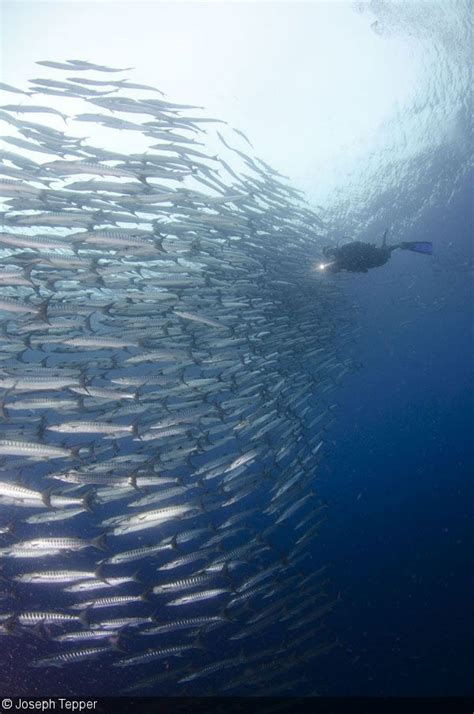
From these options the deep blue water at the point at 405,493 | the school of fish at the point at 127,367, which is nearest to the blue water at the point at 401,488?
the deep blue water at the point at 405,493

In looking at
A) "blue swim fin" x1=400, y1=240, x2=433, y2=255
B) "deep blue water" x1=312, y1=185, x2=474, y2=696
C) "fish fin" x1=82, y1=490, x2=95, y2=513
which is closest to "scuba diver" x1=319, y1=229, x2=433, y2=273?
"blue swim fin" x1=400, y1=240, x2=433, y2=255

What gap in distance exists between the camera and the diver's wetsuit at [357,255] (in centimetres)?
870

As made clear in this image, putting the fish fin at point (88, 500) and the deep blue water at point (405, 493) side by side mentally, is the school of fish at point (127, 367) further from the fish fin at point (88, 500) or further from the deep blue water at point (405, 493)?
the deep blue water at point (405, 493)

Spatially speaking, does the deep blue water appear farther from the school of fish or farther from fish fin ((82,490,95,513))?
fish fin ((82,490,95,513))

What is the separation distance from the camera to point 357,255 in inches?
344

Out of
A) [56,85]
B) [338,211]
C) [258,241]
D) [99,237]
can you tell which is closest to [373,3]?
[338,211]

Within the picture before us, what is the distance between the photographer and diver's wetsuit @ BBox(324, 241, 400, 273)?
8.70m

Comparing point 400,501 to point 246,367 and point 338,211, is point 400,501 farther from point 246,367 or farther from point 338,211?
point 246,367

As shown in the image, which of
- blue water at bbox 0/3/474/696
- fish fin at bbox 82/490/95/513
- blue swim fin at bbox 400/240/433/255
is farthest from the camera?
blue water at bbox 0/3/474/696

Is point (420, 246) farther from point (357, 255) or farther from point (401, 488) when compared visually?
point (401, 488)

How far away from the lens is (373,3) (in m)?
14.4

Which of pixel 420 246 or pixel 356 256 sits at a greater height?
pixel 420 246

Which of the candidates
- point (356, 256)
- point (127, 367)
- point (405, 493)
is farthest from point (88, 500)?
point (405, 493)

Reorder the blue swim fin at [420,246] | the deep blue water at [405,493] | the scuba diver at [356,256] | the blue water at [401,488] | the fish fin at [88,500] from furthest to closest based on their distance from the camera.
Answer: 1. the deep blue water at [405,493]
2. the blue water at [401,488]
3. the blue swim fin at [420,246]
4. the scuba diver at [356,256]
5. the fish fin at [88,500]
